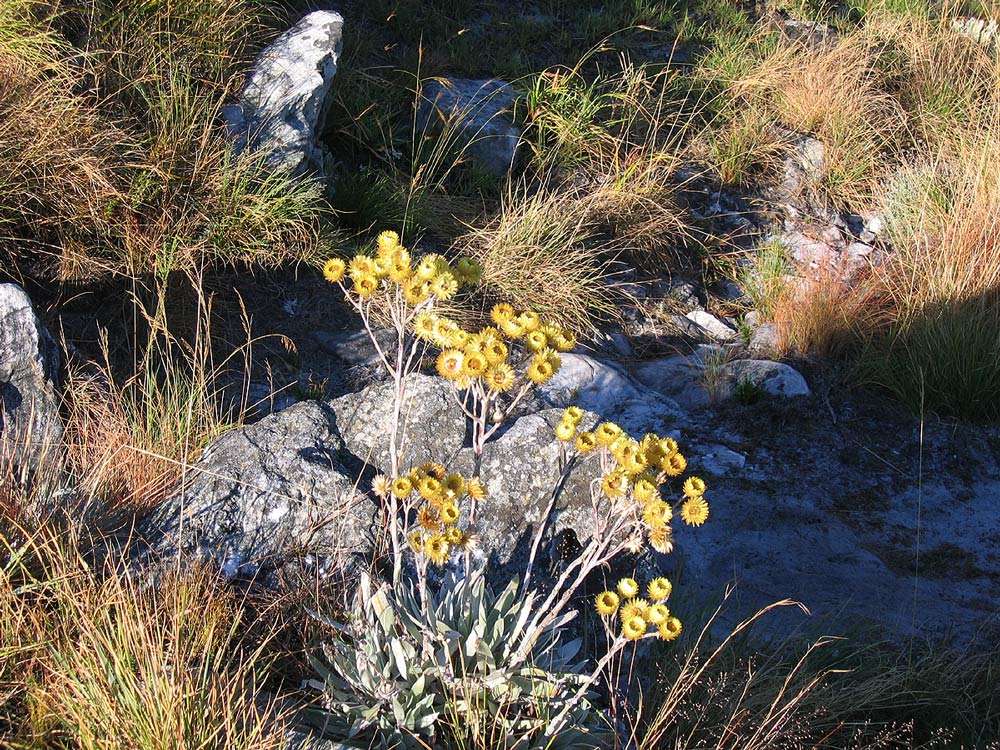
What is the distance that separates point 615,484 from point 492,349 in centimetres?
38

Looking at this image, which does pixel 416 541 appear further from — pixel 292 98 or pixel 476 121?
pixel 476 121

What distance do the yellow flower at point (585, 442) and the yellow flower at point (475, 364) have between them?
26cm

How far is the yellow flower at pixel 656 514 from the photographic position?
6.20ft

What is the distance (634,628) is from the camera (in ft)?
5.97

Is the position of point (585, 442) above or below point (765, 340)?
above

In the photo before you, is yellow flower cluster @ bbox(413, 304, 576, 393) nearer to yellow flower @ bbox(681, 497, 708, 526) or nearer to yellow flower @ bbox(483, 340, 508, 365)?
yellow flower @ bbox(483, 340, 508, 365)

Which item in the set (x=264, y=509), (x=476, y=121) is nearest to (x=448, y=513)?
(x=264, y=509)

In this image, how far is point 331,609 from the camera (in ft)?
7.95

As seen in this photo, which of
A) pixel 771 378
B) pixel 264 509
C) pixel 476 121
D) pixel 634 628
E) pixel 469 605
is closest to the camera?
pixel 634 628

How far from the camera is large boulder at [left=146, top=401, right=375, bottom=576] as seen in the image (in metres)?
2.57

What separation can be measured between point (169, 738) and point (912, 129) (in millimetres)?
6738

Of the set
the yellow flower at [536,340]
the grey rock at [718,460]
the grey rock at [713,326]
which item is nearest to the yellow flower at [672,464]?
the yellow flower at [536,340]

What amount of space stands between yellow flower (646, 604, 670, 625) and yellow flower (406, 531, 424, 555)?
51 centimetres

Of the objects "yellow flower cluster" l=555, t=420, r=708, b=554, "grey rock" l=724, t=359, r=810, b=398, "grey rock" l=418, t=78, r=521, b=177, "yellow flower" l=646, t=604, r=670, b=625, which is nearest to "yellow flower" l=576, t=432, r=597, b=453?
"yellow flower cluster" l=555, t=420, r=708, b=554
